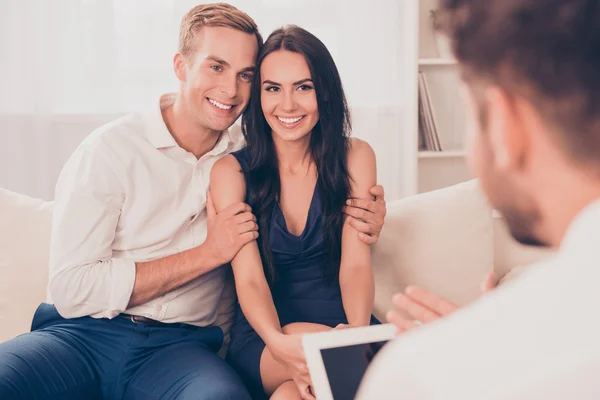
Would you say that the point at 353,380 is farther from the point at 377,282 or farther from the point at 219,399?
the point at 377,282

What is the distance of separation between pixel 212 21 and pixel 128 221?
23.4 inches

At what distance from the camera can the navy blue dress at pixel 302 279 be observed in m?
1.93

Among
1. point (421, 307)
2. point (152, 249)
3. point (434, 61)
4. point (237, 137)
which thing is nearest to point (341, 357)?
point (421, 307)

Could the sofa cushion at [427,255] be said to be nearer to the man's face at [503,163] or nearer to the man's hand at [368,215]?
the man's hand at [368,215]

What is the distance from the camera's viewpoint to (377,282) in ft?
6.78

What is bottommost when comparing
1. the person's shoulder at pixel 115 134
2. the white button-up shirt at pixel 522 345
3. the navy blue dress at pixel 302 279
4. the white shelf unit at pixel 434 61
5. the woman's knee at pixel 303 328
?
the woman's knee at pixel 303 328

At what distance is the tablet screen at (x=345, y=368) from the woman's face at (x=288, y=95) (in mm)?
856

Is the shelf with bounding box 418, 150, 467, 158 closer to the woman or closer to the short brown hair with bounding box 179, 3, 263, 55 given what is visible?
the woman

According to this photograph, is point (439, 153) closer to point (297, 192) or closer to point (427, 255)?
point (427, 255)

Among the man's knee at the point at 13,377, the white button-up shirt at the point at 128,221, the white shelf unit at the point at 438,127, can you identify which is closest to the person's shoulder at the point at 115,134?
the white button-up shirt at the point at 128,221

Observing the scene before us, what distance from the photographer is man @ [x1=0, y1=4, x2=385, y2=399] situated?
5.49ft

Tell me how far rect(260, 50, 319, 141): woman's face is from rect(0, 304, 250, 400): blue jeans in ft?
1.93

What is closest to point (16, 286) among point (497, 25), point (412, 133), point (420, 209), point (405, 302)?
point (420, 209)

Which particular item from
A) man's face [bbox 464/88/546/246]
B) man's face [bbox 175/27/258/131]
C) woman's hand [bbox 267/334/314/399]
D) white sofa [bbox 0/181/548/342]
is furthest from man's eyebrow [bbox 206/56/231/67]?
man's face [bbox 464/88/546/246]
